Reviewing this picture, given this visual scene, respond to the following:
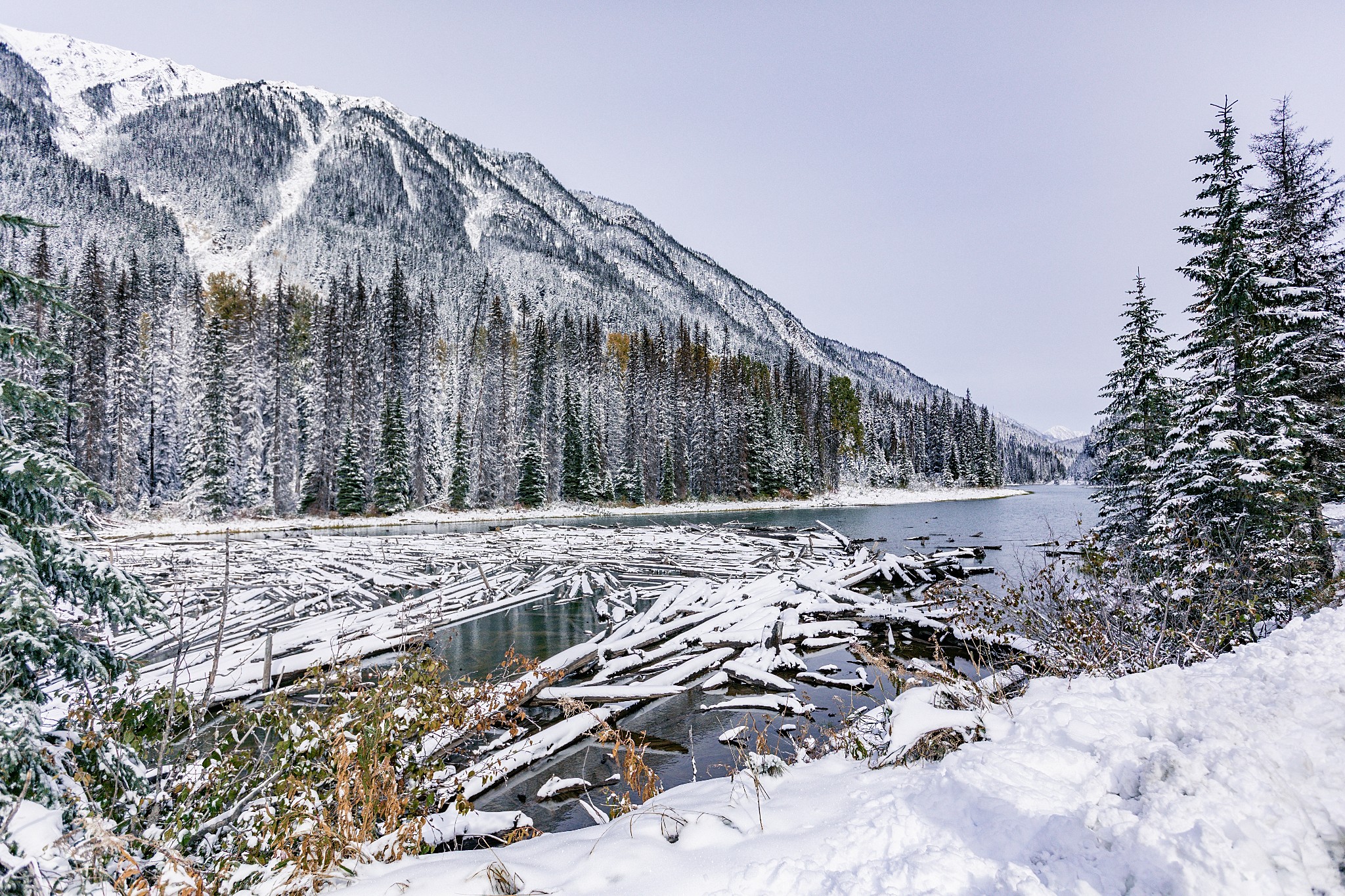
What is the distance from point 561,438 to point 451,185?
129552 millimetres

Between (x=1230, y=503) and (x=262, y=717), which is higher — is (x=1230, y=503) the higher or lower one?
the higher one

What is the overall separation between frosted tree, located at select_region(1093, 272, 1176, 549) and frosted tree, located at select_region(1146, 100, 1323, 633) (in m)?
2.78

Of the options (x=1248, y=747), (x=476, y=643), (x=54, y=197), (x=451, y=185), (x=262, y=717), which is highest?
(x=451, y=185)

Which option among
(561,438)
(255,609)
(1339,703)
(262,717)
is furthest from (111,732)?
(561,438)

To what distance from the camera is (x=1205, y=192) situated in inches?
533

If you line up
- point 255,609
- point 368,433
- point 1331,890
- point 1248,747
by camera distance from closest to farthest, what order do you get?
point 1331,890 → point 1248,747 → point 255,609 → point 368,433

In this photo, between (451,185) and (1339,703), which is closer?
(1339,703)

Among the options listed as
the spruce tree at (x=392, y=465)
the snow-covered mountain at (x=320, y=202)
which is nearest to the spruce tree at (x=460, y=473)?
the spruce tree at (x=392, y=465)

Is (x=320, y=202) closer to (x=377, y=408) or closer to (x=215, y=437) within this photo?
(x=377, y=408)

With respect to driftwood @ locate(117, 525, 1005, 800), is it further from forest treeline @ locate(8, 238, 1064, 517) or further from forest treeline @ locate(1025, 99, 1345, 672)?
forest treeline @ locate(8, 238, 1064, 517)

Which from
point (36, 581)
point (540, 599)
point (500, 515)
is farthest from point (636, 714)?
point (500, 515)

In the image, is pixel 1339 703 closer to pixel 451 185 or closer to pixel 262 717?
pixel 262 717

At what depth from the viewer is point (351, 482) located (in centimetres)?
4175

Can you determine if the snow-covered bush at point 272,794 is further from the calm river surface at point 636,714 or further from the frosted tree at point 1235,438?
the frosted tree at point 1235,438
